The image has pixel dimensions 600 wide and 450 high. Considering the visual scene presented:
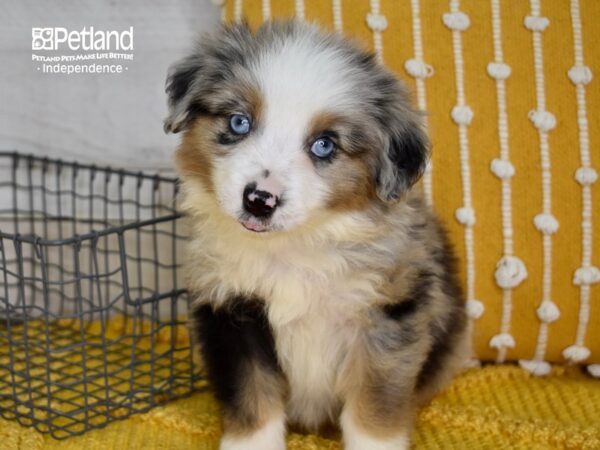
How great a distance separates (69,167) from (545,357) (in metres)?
1.71

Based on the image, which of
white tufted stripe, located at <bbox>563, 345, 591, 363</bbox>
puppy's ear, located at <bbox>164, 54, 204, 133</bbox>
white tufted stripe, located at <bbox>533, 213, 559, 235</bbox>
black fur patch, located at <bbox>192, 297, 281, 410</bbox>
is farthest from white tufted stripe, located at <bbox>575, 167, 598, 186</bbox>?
puppy's ear, located at <bbox>164, 54, 204, 133</bbox>

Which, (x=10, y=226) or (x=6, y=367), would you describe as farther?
(x=10, y=226)

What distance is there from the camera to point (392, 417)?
181 centimetres

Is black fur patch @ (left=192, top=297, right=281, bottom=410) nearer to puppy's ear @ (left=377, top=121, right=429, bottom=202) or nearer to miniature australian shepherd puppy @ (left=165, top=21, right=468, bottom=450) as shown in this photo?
miniature australian shepherd puppy @ (left=165, top=21, right=468, bottom=450)

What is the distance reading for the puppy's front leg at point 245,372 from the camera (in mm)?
1824

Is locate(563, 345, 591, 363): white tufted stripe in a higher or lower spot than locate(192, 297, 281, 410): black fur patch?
lower

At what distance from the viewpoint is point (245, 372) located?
182 cm

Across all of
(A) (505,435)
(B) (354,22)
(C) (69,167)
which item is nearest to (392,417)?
(A) (505,435)

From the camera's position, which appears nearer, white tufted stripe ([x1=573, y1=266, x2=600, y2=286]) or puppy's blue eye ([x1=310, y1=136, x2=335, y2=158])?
puppy's blue eye ([x1=310, y1=136, x2=335, y2=158])

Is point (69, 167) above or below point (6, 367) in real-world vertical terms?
above

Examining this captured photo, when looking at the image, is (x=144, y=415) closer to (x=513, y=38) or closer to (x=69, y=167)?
(x=69, y=167)

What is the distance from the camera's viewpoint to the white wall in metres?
2.65

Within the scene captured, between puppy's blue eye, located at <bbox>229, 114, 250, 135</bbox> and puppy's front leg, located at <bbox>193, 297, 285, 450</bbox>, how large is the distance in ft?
1.32

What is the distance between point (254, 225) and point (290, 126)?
23 centimetres
